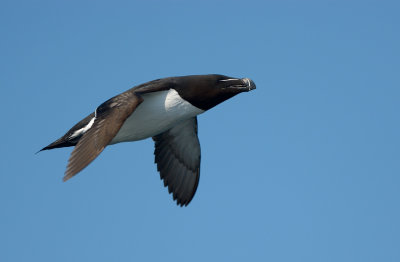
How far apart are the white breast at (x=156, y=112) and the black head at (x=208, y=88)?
0.11 m

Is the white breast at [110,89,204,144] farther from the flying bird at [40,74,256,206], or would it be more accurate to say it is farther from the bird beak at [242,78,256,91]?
the bird beak at [242,78,256,91]

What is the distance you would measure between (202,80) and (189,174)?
7.72 feet

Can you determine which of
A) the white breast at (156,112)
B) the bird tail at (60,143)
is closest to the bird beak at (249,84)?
the white breast at (156,112)

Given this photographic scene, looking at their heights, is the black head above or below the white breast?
above

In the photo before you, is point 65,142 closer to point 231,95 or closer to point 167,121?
point 167,121

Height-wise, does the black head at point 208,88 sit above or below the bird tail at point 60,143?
above

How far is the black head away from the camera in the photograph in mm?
10234

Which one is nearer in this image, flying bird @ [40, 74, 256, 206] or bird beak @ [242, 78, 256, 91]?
flying bird @ [40, 74, 256, 206]

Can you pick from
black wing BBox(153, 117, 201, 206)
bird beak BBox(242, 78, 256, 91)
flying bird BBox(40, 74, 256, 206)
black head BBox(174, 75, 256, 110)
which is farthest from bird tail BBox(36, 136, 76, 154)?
bird beak BBox(242, 78, 256, 91)

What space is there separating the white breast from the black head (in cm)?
11

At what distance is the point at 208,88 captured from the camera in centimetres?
1030

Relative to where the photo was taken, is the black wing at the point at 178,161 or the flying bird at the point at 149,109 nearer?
the flying bird at the point at 149,109

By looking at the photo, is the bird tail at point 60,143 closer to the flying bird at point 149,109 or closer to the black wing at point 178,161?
the flying bird at point 149,109

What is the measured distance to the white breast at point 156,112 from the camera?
10.2 meters
